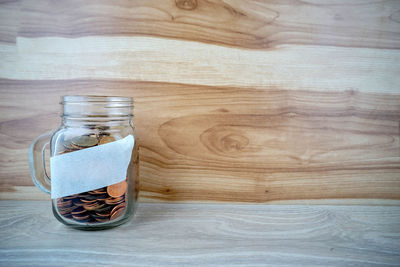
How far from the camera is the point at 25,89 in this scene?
0.65m

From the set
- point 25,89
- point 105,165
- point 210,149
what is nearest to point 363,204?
point 210,149

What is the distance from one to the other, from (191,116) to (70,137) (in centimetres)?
27

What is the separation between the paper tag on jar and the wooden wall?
0.51 feet

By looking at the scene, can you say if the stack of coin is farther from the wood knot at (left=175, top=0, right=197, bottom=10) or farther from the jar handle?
the wood knot at (left=175, top=0, right=197, bottom=10)

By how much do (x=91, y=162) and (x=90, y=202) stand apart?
0.24ft

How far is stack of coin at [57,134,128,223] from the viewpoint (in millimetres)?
518

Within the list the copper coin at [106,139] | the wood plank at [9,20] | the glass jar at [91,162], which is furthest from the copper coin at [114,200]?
the wood plank at [9,20]

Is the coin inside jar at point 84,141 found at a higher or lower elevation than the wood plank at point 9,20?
lower

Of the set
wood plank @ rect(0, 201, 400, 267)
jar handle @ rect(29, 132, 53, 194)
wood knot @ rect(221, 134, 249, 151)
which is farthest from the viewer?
wood knot @ rect(221, 134, 249, 151)

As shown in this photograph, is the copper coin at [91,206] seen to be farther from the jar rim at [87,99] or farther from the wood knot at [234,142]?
the wood knot at [234,142]

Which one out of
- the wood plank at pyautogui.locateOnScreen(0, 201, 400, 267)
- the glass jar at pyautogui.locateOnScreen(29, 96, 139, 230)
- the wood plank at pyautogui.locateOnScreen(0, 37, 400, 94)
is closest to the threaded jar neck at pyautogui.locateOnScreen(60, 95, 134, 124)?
the glass jar at pyautogui.locateOnScreen(29, 96, 139, 230)

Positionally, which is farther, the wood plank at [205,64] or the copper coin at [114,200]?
the wood plank at [205,64]

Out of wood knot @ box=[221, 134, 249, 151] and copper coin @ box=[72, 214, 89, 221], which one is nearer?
copper coin @ box=[72, 214, 89, 221]

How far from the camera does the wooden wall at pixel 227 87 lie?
65cm
